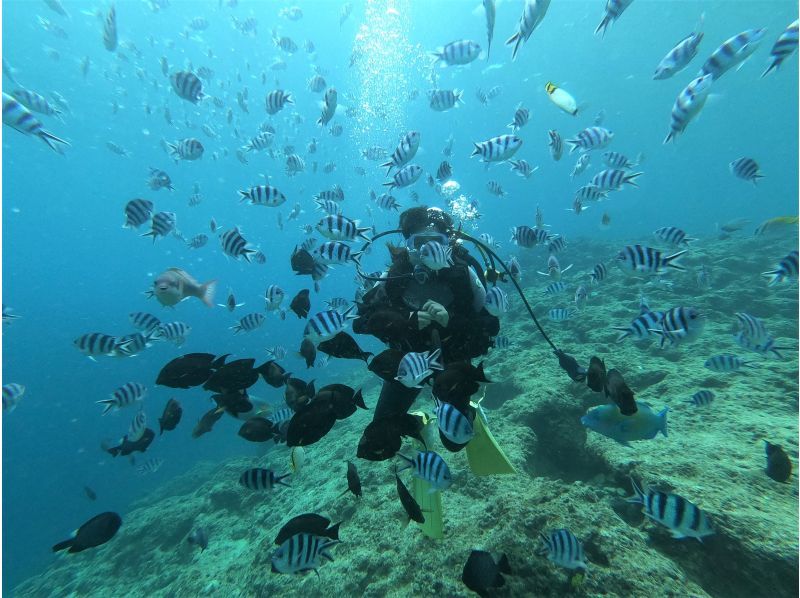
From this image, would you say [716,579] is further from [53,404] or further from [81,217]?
[81,217]

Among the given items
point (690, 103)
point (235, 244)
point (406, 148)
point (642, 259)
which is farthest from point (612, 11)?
point (235, 244)

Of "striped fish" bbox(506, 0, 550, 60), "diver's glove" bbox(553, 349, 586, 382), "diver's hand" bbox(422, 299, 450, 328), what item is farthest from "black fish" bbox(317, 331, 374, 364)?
"striped fish" bbox(506, 0, 550, 60)

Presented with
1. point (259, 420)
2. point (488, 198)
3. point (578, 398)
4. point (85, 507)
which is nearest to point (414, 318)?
point (259, 420)

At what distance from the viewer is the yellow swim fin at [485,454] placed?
11.0 feet

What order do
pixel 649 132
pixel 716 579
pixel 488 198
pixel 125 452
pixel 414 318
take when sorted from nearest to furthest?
pixel 414 318
pixel 716 579
pixel 125 452
pixel 649 132
pixel 488 198

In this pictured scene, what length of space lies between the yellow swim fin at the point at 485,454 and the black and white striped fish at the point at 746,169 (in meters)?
7.69

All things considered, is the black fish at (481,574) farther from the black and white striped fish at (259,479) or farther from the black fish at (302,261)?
the black fish at (302,261)

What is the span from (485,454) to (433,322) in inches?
65.1

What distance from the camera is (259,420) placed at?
3.64m

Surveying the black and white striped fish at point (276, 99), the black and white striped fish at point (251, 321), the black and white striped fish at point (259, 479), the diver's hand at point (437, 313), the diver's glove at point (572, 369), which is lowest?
the black and white striped fish at point (259, 479)

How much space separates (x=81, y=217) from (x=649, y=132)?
131608 millimetres

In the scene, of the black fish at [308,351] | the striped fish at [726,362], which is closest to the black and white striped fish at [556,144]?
the striped fish at [726,362]

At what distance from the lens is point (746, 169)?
269 inches

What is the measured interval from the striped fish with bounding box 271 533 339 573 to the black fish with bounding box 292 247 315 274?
3159 millimetres
